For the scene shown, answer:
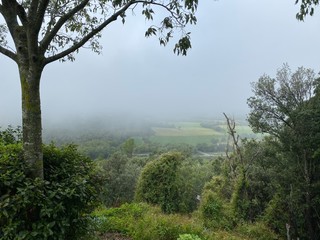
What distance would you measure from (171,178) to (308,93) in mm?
9526

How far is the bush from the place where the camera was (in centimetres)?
366

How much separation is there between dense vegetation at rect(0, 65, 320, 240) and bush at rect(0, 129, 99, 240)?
0.04 feet

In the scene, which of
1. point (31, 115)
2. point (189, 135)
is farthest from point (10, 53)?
point (189, 135)

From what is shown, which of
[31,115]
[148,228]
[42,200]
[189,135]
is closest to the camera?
[42,200]

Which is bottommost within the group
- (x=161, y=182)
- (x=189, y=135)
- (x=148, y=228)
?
(x=189, y=135)

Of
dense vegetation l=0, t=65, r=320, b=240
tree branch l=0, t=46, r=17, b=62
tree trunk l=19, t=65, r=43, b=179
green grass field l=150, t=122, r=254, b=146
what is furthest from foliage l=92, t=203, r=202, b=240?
green grass field l=150, t=122, r=254, b=146

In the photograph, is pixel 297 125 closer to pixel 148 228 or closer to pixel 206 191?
pixel 206 191

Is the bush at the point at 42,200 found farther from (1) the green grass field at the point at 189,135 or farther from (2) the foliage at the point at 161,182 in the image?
(1) the green grass field at the point at 189,135

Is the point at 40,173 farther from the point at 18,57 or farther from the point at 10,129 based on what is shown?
the point at 10,129

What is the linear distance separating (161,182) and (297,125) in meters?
8.45

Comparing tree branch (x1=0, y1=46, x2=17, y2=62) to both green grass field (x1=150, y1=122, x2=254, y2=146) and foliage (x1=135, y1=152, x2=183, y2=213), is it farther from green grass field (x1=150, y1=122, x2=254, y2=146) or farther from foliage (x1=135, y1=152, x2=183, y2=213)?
green grass field (x1=150, y1=122, x2=254, y2=146)

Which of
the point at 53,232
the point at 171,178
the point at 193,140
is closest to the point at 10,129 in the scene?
the point at 53,232

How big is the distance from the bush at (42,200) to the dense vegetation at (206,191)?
0.01 m

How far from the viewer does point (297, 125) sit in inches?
761
